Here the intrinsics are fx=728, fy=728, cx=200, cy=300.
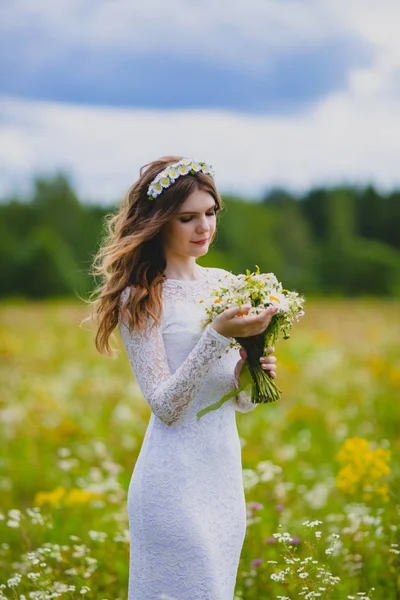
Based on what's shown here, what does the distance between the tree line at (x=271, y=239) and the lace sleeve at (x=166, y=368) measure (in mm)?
20601

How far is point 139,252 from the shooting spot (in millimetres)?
2842

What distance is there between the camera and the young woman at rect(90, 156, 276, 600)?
8.46 feet

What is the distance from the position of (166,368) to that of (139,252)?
49cm

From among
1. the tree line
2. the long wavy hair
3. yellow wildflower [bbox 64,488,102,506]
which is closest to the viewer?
the long wavy hair

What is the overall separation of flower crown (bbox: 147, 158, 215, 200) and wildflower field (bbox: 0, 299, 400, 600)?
1.38 m

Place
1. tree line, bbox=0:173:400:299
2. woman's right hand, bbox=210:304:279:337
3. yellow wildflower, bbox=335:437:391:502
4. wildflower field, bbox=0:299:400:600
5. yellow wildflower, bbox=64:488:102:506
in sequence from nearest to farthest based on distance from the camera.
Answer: woman's right hand, bbox=210:304:279:337 < wildflower field, bbox=0:299:400:600 < yellow wildflower, bbox=335:437:391:502 < yellow wildflower, bbox=64:488:102:506 < tree line, bbox=0:173:400:299

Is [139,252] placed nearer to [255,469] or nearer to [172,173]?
[172,173]

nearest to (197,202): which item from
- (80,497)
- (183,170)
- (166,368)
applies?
(183,170)

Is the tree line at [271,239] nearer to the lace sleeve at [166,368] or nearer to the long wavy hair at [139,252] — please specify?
the long wavy hair at [139,252]

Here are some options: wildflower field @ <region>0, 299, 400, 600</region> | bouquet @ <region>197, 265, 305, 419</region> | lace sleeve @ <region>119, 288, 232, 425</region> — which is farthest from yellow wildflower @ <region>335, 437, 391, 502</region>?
lace sleeve @ <region>119, 288, 232, 425</region>

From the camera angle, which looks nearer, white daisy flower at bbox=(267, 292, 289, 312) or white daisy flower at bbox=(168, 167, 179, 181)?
white daisy flower at bbox=(267, 292, 289, 312)

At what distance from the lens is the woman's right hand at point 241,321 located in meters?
2.42

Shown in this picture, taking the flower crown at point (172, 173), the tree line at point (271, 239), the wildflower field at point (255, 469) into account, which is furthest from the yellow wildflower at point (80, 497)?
the tree line at point (271, 239)

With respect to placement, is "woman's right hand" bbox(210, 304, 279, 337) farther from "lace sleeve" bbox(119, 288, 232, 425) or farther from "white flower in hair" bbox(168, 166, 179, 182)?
"white flower in hair" bbox(168, 166, 179, 182)
